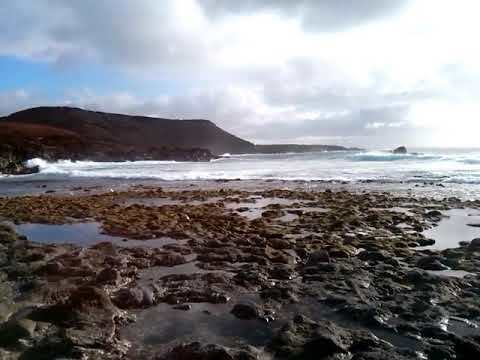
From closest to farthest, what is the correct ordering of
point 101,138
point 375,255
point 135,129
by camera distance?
1. point 375,255
2. point 101,138
3. point 135,129

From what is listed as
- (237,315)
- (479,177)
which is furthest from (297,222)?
(479,177)

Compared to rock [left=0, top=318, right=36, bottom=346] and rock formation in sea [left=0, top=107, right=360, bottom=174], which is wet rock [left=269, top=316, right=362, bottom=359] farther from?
rock formation in sea [left=0, top=107, right=360, bottom=174]

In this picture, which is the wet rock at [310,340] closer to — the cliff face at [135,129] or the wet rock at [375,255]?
the wet rock at [375,255]

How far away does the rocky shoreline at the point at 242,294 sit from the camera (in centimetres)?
487

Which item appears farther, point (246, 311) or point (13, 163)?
point (13, 163)

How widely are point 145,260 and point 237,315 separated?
3.08 metres

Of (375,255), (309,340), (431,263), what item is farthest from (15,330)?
(431,263)

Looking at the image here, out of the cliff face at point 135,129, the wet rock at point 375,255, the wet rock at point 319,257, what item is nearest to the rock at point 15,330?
the wet rock at point 319,257

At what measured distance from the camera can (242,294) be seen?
6645mm

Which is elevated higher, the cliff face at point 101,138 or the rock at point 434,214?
the cliff face at point 101,138

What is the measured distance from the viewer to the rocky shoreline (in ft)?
16.0

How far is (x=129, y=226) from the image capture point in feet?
38.9

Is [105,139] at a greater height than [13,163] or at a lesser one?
greater

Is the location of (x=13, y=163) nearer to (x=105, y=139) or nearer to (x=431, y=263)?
(x=431, y=263)
